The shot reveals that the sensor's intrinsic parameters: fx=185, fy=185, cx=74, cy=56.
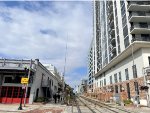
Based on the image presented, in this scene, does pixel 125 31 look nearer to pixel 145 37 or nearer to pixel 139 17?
pixel 139 17

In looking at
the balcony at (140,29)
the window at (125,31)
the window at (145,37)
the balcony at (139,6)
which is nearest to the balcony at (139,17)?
the balcony at (139,6)

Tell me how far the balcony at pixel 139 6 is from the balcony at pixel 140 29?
402 cm

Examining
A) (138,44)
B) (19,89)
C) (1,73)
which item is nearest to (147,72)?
(138,44)

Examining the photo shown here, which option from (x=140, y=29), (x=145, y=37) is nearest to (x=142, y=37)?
(x=145, y=37)

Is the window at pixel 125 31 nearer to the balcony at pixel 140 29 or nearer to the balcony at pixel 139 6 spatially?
the balcony at pixel 140 29

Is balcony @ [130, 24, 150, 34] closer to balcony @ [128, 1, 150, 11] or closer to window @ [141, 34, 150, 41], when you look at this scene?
window @ [141, 34, 150, 41]

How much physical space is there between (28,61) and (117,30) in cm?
3062

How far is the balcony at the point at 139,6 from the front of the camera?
42831 millimetres

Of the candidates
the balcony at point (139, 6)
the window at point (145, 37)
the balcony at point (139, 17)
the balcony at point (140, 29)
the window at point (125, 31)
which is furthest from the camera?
the window at point (125, 31)

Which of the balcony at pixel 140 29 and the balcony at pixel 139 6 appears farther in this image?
the balcony at pixel 139 6

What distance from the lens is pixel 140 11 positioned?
44.4 meters

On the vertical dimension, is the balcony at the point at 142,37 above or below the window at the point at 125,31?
below

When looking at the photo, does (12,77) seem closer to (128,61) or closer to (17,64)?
(17,64)

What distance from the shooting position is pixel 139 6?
43.0m
